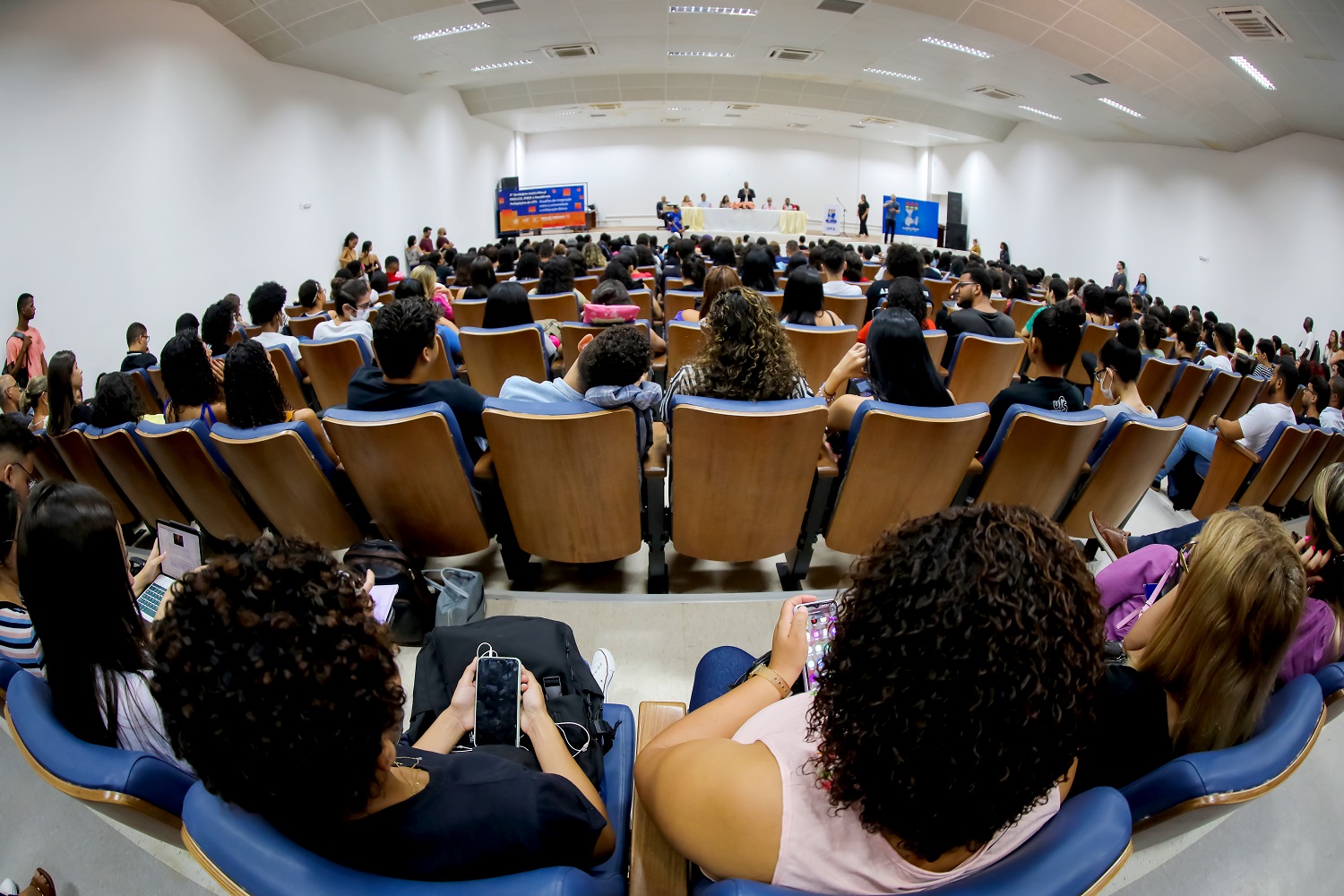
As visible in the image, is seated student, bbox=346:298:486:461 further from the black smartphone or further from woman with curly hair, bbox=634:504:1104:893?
woman with curly hair, bbox=634:504:1104:893

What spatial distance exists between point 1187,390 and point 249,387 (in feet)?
18.0

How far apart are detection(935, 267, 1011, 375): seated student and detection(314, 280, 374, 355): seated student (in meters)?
3.99

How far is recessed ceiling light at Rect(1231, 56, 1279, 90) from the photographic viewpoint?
798 cm

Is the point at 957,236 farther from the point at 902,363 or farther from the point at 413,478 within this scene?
the point at 413,478

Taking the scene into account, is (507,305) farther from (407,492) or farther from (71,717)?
(71,717)

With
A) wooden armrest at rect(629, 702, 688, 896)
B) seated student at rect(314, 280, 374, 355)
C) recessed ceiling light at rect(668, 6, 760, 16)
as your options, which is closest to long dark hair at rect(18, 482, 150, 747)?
wooden armrest at rect(629, 702, 688, 896)

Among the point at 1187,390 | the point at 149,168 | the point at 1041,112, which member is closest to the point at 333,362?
the point at 149,168

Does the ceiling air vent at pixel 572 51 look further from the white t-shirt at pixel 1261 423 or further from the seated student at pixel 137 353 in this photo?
the white t-shirt at pixel 1261 423

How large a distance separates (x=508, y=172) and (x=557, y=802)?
788 inches

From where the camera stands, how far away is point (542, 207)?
16.6m

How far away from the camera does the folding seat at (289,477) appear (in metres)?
2.11

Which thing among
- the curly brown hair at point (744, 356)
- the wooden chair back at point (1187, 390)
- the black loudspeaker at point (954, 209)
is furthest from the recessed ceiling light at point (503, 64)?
the black loudspeaker at point (954, 209)

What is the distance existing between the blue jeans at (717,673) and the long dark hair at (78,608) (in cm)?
105

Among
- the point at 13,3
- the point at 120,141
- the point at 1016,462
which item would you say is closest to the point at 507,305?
the point at 1016,462
